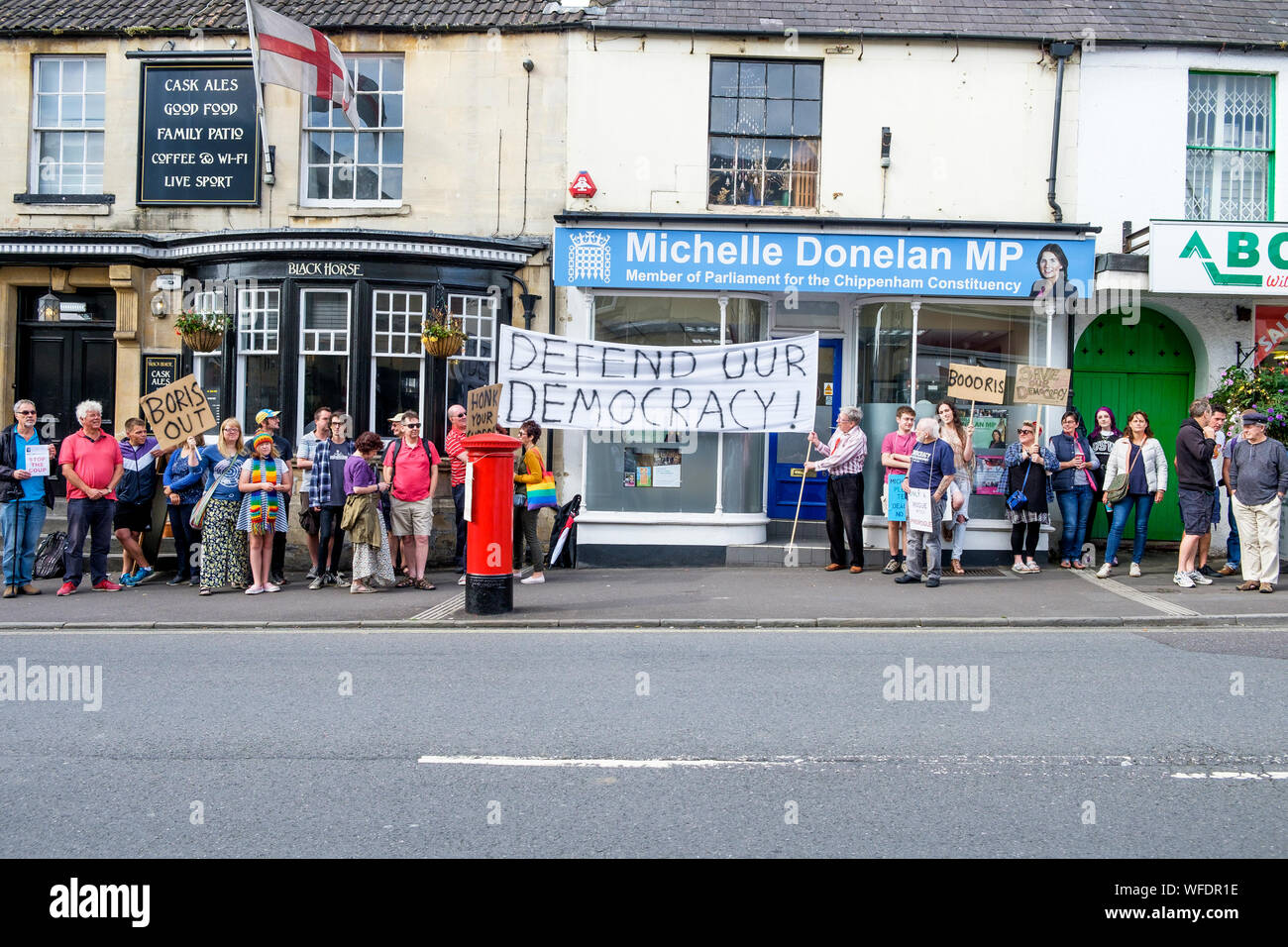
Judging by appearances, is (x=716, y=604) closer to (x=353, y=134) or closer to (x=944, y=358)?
(x=944, y=358)

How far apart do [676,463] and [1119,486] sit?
5293mm

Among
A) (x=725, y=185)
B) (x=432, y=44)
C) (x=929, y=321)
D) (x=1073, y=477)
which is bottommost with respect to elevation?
(x=1073, y=477)

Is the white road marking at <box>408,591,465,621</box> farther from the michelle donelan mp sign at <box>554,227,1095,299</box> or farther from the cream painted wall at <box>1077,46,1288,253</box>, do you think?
the cream painted wall at <box>1077,46,1288,253</box>

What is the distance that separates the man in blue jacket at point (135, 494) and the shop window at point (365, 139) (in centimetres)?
395

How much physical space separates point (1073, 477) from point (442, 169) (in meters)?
8.89

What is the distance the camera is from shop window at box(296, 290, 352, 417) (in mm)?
14477

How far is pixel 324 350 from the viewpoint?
14.5 meters

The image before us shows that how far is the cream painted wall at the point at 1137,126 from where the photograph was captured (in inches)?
566

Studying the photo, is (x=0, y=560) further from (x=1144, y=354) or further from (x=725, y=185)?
(x=1144, y=354)

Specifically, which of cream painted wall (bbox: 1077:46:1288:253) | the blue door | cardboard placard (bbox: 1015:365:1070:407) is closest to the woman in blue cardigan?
cardboard placard (bbox: 1015:365:1070:407)

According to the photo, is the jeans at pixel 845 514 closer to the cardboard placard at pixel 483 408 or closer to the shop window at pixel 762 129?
the shop window at pixel 762 129

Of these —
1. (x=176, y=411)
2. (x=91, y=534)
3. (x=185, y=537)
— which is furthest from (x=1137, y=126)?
(x=91, y=534)
